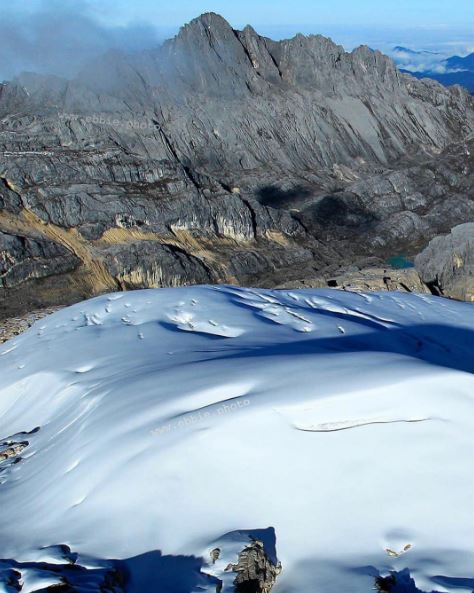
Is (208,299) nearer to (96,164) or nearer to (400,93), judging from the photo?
(96,164)

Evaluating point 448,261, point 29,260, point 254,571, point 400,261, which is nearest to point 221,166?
point 400,261

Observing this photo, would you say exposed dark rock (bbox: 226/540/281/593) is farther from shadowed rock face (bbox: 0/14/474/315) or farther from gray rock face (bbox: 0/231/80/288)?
gray rock face (bbox: 0/231/80/288)

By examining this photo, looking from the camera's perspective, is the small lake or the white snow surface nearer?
the white snow surface

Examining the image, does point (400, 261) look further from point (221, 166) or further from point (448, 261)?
point (221, 166)

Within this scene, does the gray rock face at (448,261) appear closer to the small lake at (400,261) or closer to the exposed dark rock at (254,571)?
the small lake at (400,261)

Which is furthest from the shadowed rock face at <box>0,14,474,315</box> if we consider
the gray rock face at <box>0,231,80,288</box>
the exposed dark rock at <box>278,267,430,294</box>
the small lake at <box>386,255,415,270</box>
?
the exposed dark rock at <box>278,267,430,294</box>

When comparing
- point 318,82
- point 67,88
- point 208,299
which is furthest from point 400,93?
point 208,299
